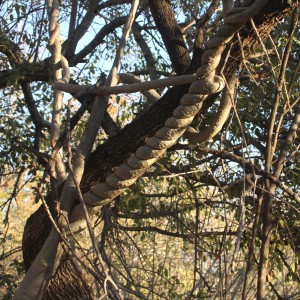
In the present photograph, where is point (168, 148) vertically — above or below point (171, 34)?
below

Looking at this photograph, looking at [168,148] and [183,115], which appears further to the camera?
[168,148]

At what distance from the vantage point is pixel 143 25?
5.24 m

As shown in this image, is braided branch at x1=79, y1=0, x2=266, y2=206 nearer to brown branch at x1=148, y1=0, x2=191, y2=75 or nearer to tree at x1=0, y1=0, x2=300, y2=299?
tree at x1=0, y1=0, x2=300, y2=299

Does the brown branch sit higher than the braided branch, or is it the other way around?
the brown branch

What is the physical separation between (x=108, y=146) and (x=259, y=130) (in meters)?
1.54

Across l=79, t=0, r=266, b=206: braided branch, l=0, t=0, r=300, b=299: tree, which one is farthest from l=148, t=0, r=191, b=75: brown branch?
l=79, t=0, r=266, b=206: braided branch

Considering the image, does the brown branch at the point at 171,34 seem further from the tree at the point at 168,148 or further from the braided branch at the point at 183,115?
the braided branch at the point at 183,115

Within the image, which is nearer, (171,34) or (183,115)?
(183,115)

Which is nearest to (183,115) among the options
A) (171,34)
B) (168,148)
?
(168,148)

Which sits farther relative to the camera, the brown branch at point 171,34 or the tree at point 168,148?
the brown branch at point 171,34

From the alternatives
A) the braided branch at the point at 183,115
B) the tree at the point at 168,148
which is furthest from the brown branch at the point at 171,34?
the braided branch at the point at 183,115

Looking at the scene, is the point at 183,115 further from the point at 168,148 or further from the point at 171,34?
the point at 171,34

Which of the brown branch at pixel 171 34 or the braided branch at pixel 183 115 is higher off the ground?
the brown branch at pixel 171 34

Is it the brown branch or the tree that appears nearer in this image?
the tree
